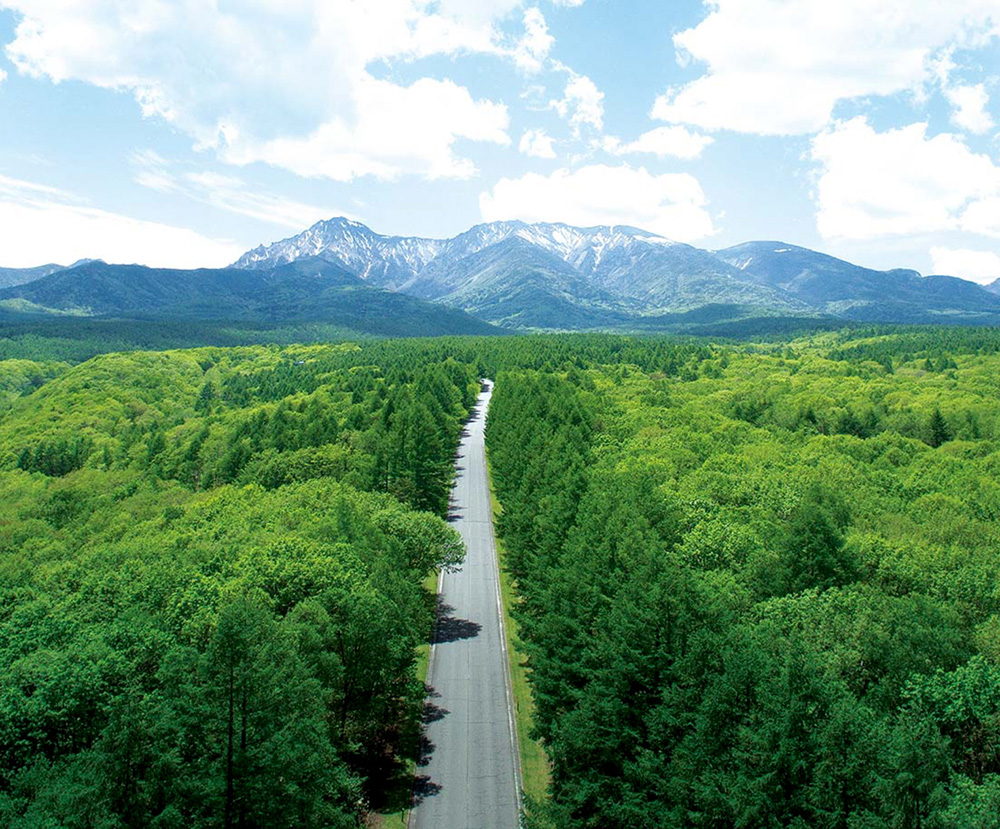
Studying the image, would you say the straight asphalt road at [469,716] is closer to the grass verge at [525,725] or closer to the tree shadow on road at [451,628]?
the tree shadow on road at [451,628]

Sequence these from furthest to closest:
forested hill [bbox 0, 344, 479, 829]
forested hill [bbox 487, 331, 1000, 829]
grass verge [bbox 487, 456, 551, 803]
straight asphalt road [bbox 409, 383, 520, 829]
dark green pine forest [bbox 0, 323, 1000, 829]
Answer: grass verge [bbox 487, 456, 551, 803] → straight asphalt road [bbox 409, 383, 520, 829] → forested hill [bbox 0, 344, 479, 829] → dark green pine forest [bbox 0, 323, 1000, 829] → forested hill [bbox 487, 331, 1000, 829]

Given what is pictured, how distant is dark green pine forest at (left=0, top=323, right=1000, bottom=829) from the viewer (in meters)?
22.7

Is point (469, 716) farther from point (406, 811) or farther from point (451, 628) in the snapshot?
point (451, 628)

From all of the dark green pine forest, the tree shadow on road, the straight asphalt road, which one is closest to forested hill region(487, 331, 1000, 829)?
the dark green pine forest

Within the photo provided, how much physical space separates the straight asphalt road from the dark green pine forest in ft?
5.77

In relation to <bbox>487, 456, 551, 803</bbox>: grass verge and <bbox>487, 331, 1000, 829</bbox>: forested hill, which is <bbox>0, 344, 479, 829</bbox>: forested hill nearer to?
<bbox>487, 456, 551, 803</bbox>: grass verge

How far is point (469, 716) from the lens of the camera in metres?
40.9

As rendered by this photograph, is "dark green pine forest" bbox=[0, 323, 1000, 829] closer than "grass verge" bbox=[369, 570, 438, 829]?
Yes

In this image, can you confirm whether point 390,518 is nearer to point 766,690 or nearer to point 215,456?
point 766,690

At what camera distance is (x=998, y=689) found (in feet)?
91.8

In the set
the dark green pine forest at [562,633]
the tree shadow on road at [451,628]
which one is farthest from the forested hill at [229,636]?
the tree shadow on road at [451,628]

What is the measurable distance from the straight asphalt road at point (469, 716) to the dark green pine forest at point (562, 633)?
1.76m

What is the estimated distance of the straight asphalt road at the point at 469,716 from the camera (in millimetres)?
33500

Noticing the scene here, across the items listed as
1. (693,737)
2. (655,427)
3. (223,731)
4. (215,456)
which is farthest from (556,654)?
(215,456)
